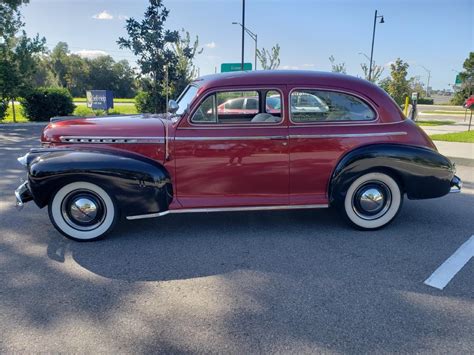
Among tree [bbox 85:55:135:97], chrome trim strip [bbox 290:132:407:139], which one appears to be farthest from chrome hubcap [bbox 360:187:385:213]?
tree [bbox 85:55:135:97]

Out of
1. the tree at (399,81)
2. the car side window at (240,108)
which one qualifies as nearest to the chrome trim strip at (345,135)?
the car side window at (240,108)

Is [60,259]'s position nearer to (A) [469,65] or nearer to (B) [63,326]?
(B) [63,326]

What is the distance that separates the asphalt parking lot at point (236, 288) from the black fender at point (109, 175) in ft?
1.48

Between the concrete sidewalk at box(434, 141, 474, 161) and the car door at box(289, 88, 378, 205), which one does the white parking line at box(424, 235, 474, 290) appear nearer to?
the car door at box(289, 88, 378, 205)

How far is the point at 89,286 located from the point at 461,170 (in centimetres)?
751

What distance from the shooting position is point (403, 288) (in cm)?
303

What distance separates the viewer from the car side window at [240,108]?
4098mm

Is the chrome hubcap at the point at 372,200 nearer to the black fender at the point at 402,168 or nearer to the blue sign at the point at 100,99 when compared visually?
the black fender at the point at 402,168

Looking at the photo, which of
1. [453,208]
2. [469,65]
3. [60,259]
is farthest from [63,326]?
[469,65]

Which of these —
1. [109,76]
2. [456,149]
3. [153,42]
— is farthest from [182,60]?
[109,76]

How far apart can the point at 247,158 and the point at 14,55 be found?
51.1ft

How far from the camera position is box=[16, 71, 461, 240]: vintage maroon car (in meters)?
3.89

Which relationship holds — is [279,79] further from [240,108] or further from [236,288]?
[236,288]

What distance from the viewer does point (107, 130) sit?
13.3 feet
